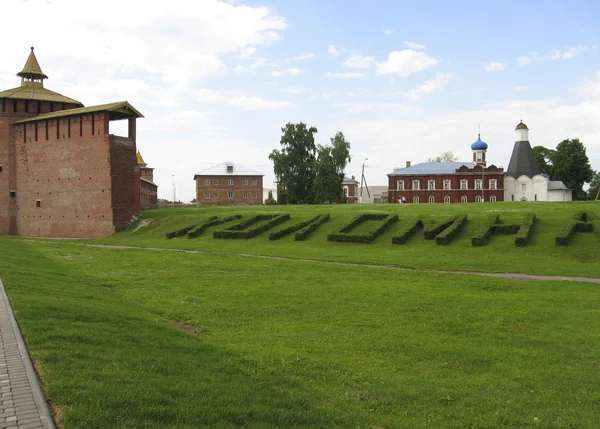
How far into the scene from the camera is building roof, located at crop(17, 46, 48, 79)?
4900 centimetres

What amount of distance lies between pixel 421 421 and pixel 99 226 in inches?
1535

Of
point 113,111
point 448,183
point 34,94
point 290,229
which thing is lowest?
point 290,229

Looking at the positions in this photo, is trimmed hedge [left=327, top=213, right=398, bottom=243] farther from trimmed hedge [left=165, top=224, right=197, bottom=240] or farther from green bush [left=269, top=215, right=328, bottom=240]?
trimmed hedge [left=165, top=224, right=197, bottom=240]

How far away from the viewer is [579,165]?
73.1 metres

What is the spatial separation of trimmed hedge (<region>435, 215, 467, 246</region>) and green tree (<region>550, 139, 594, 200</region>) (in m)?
53.6

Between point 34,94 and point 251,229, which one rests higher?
point 34,94

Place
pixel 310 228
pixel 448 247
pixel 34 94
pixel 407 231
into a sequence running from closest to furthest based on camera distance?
pixel 448 247 → pixel 407 231 → pixel 310 228 → pixel 34 94

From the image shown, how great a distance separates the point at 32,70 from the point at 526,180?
65893 millimetres

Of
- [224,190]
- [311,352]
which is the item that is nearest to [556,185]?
[224,190]

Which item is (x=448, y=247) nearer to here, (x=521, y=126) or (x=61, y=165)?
(x=61, y=165)

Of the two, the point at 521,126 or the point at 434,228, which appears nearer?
the point at 434,228

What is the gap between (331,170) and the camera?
6331 centimetres

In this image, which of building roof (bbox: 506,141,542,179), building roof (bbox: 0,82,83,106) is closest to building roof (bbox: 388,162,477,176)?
building roof (bbox: 506,141,542,179)

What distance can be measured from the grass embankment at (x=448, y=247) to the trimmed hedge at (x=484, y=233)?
1.01 ft
